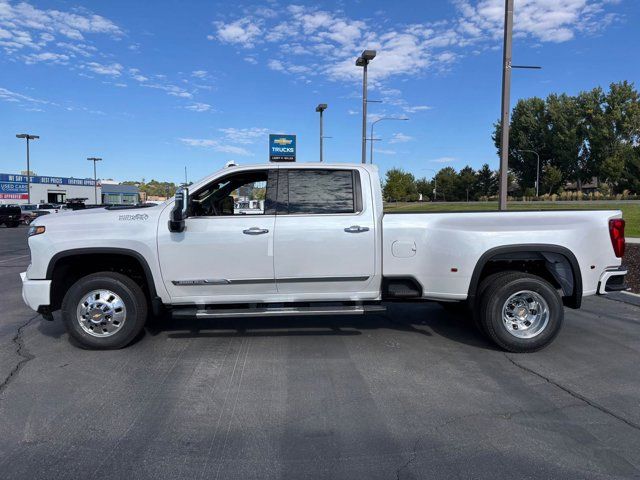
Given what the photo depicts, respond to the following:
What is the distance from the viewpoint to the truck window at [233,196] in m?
5.37

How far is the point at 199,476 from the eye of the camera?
2.98 m

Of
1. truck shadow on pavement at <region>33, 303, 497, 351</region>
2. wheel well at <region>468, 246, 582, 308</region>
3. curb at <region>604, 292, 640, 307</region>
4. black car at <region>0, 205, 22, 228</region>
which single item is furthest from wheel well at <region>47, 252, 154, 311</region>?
black car at <region>0, 205, 22, 228</region>

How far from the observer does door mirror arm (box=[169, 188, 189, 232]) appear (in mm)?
4949

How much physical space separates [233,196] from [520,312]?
355 cm

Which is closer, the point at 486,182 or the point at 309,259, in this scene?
the point at 309,259

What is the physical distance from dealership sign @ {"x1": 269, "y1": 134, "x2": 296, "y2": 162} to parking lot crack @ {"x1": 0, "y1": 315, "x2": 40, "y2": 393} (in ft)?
77.6

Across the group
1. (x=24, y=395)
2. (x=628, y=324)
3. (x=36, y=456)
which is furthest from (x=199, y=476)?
(x=628, y=324)

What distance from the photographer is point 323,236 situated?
5.16 metres

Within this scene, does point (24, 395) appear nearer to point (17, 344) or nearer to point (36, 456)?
point (36, 456)

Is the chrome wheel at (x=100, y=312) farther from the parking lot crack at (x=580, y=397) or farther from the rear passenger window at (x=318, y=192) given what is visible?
the parking lot crack at (x=580, y=397)

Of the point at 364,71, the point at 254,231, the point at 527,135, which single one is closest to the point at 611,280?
the point at 254,231

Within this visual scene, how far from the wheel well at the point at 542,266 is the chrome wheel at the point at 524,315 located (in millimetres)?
395

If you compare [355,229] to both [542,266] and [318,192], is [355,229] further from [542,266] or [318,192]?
[542,266]

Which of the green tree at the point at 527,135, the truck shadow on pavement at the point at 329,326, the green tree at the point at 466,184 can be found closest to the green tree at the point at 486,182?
the green tree at the point at 466,184
